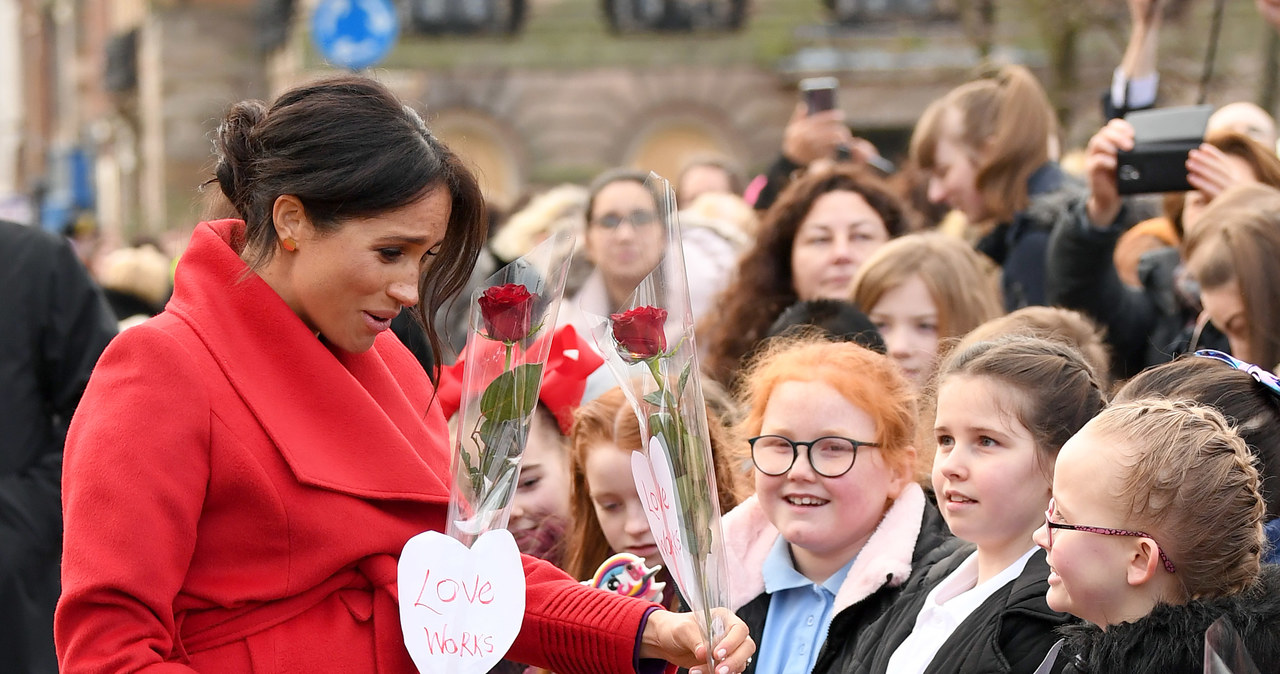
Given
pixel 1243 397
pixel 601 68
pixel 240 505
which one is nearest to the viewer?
pixel 240 505

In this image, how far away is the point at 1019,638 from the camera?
9.12 feet

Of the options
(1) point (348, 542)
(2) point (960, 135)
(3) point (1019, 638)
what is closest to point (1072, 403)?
(3) point (1019, 638)

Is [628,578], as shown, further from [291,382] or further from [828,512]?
[291,382]

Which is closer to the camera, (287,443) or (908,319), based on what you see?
(287,443)

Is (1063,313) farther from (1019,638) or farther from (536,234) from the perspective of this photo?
(536,234)

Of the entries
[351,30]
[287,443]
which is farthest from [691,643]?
[351,30]

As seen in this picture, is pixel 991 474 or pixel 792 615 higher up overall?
pixel 991 474

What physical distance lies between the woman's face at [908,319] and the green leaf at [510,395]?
215cm

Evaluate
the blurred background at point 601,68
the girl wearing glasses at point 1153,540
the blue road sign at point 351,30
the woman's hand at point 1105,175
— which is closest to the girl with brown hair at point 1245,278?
the woman's hand at point 1105,175

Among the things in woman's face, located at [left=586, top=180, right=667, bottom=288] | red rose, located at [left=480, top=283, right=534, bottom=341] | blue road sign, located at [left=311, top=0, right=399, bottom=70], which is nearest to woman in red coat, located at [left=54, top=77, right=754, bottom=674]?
red rose, located at [left=480, top=283, right=534, bottom=341]

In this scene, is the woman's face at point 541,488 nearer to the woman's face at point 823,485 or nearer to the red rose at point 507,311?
the woman's face at point 823,485

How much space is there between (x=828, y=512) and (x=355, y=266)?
1.37 metres

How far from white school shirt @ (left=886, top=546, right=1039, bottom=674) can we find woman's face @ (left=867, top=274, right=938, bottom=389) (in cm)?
153

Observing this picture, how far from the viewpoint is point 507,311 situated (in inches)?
102
